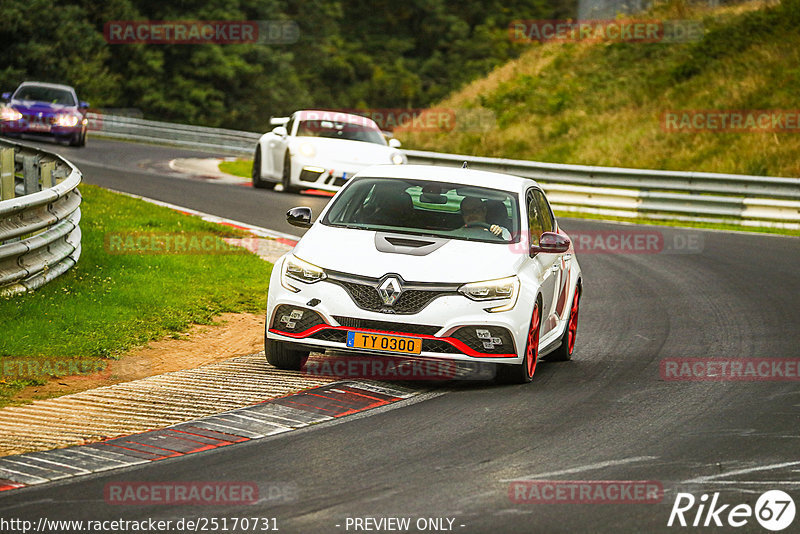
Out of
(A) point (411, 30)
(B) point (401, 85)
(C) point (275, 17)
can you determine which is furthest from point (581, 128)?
(A) point (411, 30)

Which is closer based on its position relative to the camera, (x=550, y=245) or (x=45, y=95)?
(x=550, y=245)

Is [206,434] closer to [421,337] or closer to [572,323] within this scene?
[421,337]

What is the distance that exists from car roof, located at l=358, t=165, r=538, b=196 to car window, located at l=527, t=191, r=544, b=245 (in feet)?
0.51

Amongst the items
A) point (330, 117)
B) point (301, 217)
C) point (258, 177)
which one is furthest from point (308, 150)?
point (301, 217)

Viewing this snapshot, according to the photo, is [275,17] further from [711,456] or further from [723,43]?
[711,456]

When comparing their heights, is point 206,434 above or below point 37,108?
below

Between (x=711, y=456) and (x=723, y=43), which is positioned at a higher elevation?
(x=723, y=43)

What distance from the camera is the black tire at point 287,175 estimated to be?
22906 mm

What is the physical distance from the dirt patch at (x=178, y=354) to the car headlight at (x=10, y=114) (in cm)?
2179

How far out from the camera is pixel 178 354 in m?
10.1

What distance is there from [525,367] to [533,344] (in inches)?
9.5

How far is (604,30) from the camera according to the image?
143ft

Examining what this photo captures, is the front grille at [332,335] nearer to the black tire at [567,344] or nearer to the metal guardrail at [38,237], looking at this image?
the black tire at [567,344]

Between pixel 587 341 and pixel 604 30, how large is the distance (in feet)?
110
